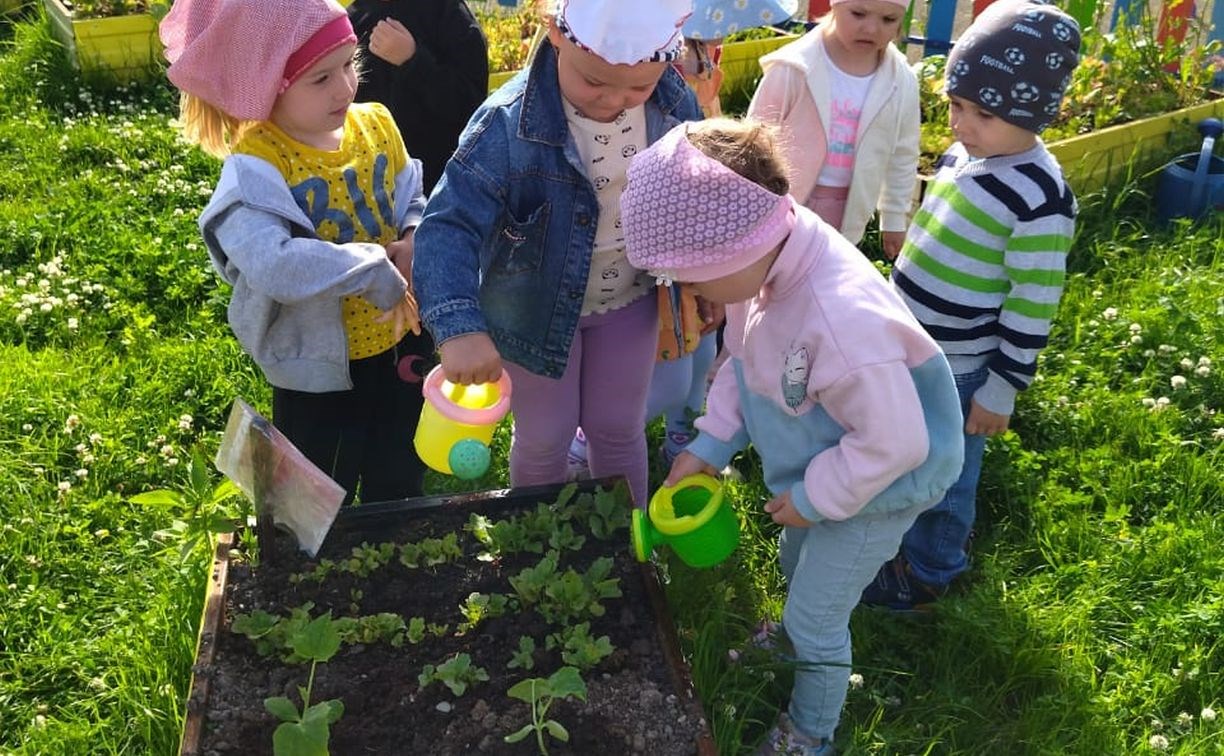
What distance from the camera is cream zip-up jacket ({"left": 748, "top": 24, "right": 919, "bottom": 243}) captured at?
129 inches

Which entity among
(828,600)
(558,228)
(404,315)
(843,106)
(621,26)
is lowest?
(828,600)

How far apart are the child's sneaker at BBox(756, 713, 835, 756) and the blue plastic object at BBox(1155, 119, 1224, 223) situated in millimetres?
3304

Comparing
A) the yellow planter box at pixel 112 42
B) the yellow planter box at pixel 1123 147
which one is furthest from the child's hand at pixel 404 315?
the yellow planter box at pixel 112 42

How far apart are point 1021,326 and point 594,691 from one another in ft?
4.12

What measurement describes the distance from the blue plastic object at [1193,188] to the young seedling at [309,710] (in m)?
4.02

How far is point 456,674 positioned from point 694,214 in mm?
1009

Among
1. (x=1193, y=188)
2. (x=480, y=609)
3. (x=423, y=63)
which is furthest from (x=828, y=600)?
(x=1193, y=188)

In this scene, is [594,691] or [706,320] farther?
[706,320]

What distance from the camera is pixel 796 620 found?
89.4 inches

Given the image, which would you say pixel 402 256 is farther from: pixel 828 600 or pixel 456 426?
pixel 828 600

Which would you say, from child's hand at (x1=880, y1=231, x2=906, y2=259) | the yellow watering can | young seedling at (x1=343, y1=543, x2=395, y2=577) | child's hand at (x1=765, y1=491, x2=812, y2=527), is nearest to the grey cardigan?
the yellow watering can

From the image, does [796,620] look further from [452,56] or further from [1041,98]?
[452,56]

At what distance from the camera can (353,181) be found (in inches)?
96.7

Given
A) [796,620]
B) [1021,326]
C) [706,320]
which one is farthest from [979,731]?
[706,320]
